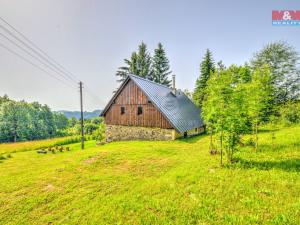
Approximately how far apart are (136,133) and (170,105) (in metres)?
5.08

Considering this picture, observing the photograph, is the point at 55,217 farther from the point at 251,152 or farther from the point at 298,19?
the point at 298,19

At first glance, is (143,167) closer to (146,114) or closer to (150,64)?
(146,114)

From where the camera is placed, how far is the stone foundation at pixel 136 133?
1610 centimetres

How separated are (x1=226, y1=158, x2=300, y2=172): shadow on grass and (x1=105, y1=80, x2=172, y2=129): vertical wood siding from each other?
903 centimetres

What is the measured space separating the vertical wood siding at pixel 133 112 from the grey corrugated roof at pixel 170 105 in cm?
50

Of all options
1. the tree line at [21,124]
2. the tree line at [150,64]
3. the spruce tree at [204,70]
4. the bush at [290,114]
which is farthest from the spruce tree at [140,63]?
the tree line at [21,124]

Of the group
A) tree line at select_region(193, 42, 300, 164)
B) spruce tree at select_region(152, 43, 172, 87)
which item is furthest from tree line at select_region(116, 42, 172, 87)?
tree line at select_region(193, 42, 300, 164)

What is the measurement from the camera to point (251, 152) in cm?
853

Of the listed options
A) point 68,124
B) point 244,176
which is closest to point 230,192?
point 244,176

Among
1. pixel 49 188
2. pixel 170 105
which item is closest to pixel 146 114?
pixel 170 105

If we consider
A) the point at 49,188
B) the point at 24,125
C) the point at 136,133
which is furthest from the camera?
the point at 24,125

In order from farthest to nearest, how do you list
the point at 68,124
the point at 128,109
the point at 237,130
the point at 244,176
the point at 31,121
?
the point at 68,124, the point at 31,121, the point at 128,109, the point at 237,130, the point at 244,176

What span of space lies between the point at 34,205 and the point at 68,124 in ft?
295

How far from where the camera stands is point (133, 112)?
60.3 ft
